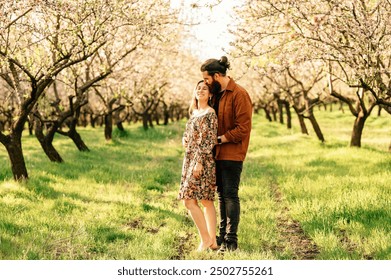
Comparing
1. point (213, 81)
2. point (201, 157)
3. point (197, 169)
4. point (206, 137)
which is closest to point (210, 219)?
point (197, 169)

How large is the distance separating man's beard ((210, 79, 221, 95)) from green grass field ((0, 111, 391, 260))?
7.09ft

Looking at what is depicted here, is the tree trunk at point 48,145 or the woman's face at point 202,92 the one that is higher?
the woman's face at point 202,92

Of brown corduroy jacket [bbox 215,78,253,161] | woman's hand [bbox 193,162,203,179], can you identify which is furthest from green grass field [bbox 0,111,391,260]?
brown corduroy jacket [bbox 215,78,253,161]

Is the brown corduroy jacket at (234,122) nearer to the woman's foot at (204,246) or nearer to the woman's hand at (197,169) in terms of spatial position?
the woman's hand at (197,169)

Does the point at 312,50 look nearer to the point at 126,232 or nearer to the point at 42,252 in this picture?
the point at 126,232

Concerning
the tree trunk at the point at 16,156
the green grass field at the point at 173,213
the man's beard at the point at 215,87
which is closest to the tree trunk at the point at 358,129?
the green grass field at the point at 173,213

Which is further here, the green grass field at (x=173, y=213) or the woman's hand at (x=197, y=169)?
the green grass field at (x=173, y=213)

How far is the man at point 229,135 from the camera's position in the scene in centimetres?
615

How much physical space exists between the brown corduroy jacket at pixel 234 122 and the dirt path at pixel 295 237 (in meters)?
1.52

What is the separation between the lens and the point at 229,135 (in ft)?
20.0

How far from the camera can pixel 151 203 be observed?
9.30m

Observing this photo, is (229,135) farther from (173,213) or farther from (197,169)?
(173,213)

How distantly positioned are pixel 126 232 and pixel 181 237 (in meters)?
0.85

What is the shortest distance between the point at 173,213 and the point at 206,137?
2.80m
